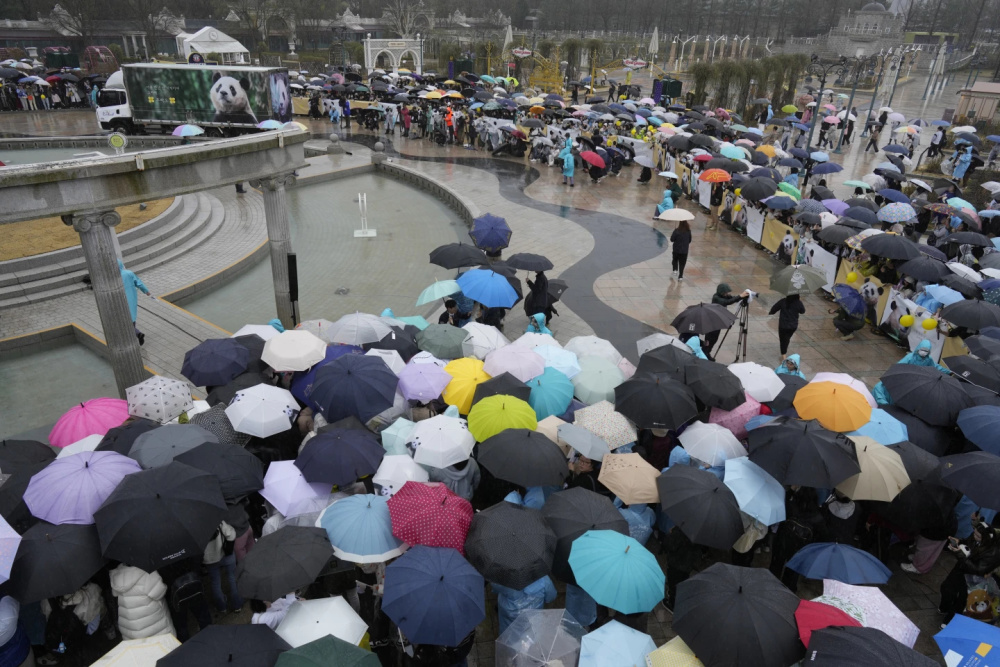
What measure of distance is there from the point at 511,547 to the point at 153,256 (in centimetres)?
1255

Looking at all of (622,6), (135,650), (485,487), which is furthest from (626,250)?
(622,6)

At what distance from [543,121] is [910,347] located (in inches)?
789

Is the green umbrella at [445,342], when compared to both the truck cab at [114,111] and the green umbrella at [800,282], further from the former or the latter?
the truck cab at [114,111]

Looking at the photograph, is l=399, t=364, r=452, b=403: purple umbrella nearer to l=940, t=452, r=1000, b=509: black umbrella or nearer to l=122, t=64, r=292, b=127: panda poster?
l=940, t=452, r=1000, b=509: black umbrella

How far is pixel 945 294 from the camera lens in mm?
10336

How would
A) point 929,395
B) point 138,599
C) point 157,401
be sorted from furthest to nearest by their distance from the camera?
point 929,395, point 157,401, point 138,599

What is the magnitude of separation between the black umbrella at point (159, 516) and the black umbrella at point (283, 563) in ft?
1.58

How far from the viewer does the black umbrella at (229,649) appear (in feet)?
12.9

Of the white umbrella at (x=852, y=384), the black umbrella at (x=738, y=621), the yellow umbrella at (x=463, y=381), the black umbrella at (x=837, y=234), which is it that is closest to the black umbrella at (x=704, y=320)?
the white umbrella at (x=852, y=384)

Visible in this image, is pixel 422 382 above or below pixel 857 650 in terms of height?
below

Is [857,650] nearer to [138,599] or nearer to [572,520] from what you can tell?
[572,520]

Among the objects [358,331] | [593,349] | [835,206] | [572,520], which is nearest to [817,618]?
[572,520]

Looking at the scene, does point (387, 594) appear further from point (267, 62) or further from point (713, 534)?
point (267, 62)

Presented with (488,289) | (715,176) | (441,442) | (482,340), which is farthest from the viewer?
(715,176)
